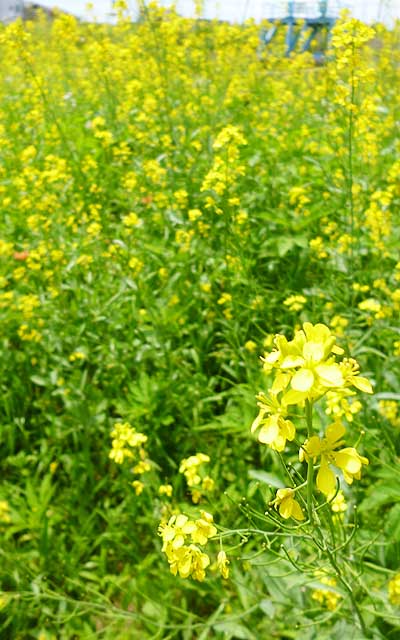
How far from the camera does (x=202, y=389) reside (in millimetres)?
2430

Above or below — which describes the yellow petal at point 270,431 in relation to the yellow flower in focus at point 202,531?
above

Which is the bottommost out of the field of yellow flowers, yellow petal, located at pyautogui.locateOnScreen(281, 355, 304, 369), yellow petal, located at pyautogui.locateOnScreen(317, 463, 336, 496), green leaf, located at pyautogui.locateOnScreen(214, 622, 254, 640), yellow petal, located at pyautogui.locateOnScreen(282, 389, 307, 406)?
green leaf, located at pyautogui.locateOnScreen(214, 622, 254, 640)

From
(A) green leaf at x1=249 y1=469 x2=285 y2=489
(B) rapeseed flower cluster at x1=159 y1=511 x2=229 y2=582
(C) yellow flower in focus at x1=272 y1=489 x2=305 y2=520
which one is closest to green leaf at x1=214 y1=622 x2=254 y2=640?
(A) green leaf at x1=249 y1=469 x2=285 y2=489

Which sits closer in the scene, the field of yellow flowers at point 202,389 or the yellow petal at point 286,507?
the yellow petal at point 286,507

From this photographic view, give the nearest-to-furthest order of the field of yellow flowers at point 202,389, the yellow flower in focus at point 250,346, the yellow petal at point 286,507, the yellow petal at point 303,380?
the yellow petal at point 303,380, the yellow petal at point 286,507, the field of yellow flowers at point 202,389, the yellow flower in focus at point 250,346

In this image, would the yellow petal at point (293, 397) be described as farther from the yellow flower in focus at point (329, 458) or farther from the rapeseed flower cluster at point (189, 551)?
the rapeseed flower cluster at point (189, 551)

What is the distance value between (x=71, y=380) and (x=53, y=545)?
2.29ft

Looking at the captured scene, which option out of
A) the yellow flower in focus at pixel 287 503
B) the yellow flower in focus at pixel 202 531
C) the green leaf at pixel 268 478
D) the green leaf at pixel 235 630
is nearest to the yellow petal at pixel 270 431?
the yellow flower in focus at pixel 287 503

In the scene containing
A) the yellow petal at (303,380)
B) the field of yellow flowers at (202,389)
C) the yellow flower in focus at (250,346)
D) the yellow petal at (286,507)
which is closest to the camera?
the yellow petal at (303,380)

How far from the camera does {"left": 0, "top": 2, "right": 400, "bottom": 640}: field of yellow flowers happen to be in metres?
1.53

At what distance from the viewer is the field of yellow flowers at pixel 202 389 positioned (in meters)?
1.53

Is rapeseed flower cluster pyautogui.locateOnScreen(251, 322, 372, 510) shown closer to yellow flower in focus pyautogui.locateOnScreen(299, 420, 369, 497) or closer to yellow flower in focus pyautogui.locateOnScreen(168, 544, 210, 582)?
yellow flower in focus pyautogui.locateOnScreen(299, 420, 369, 497)

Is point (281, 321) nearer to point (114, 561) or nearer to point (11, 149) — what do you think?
point (114, 561)

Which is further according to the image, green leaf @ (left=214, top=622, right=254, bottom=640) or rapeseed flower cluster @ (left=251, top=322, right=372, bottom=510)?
green leaf @ (left=214, top=622, right=254, bottom=640)
